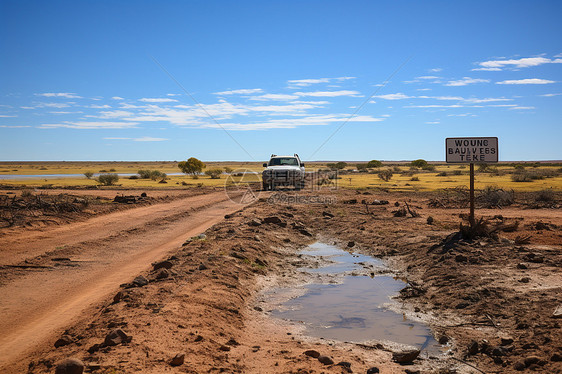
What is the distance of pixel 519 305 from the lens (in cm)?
731

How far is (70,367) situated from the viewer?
4336 mm

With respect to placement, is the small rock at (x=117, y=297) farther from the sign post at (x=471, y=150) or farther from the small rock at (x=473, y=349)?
the sign post at (x=471, y=150)

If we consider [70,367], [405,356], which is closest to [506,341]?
[405,356]

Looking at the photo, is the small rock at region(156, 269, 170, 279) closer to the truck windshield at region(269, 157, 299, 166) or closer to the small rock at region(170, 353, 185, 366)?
the small rock at region(170, 353, 185, 366)

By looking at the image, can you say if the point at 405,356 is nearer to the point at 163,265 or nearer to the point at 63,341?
the point at 63,341

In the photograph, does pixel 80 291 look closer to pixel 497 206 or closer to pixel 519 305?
pixel 519 305

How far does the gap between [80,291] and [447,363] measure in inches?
245

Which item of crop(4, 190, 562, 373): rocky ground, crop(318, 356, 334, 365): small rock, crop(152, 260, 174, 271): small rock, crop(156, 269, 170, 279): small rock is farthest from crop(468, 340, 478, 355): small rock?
crop(152, 260, 174, 271): small rock

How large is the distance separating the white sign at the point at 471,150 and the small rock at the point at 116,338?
933cm

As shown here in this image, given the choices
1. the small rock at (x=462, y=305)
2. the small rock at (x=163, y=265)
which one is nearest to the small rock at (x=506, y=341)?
the small rock at (x=462, y=305)

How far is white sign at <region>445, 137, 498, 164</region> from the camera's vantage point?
11.8m

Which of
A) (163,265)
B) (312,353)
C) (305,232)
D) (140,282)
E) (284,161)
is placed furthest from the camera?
(284,161)

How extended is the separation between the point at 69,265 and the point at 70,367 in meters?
6.47

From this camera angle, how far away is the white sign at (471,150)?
38.6 ft
